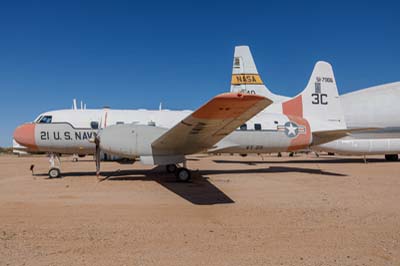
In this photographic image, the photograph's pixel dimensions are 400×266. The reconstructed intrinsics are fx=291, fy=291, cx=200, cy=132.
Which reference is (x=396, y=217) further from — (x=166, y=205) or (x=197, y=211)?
(x=166, y=205)

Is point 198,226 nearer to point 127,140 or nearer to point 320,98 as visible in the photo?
point 127,140

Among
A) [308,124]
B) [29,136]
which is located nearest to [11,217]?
[29,136]

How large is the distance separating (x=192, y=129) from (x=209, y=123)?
764 mm

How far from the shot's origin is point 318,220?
553 centimetres

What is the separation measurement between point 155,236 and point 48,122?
30.1ft

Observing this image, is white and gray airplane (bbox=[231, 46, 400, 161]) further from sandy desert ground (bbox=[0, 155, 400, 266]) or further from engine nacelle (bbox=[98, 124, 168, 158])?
sandy desert ground (bbox=[0, 155, 400, 266])

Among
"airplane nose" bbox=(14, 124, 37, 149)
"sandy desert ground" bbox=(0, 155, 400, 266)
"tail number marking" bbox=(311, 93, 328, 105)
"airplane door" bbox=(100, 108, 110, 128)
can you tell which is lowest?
"sandy desert ground" bbox=(0, 155, 400, 266)

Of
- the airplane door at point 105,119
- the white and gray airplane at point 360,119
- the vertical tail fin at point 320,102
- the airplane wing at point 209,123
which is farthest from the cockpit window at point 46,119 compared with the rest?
the vertical tail fin at point 320,102

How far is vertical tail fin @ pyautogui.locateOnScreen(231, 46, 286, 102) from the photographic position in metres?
21.3

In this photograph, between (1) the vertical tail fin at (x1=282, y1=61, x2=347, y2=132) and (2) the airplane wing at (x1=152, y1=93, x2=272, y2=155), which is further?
(1) the vertical tail fin at (x1=282, y1=61, x2=347, y2=132)

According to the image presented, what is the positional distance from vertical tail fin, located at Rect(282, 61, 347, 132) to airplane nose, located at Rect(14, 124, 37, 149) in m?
11.5

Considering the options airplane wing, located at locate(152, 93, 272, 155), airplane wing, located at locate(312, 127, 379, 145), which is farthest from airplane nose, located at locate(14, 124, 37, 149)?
airplane wing, located at locate(312, 127, 379, 145)

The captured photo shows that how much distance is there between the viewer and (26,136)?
1136cm

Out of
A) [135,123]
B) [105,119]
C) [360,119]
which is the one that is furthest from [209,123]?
[360,119]
